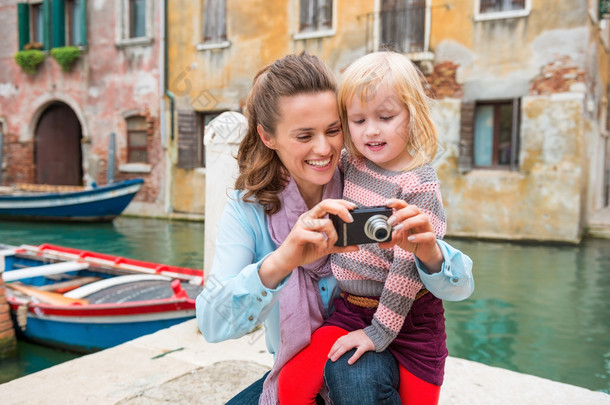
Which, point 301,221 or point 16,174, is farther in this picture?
point 16,174

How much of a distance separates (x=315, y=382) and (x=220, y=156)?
1.86 meters

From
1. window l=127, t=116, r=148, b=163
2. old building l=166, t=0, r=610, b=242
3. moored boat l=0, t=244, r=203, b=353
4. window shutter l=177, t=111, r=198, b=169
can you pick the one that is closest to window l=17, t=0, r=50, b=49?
window l=127, t=116, r=148, b=163

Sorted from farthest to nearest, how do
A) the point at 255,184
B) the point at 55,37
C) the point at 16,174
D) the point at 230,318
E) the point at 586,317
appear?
the point at 16,174, the point at 55,37, the point at 586,317, the point at 255,184, the point at 230,318

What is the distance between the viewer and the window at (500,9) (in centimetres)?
858

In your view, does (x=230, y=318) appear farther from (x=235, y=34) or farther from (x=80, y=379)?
(x=235, y=34)

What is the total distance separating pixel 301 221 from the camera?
116cm

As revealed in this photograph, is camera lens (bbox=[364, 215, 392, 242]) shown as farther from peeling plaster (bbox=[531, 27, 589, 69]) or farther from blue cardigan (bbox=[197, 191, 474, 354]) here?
peeling plaster (bbox=[531, 27, 589, 69])

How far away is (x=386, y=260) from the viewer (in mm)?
1352

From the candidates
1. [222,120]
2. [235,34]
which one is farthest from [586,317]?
[235,34]

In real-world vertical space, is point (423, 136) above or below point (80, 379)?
above

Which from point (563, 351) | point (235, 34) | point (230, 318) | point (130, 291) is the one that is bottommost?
point (563, 351)

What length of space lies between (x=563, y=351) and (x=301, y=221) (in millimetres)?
3723

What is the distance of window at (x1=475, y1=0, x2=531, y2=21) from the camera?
8578 millimetres

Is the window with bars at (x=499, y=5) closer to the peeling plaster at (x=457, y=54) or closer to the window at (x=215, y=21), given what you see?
the peeling plaster at (x=457, y=54)
